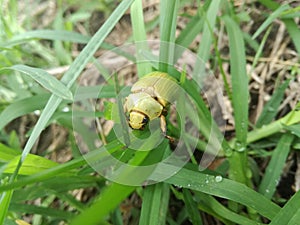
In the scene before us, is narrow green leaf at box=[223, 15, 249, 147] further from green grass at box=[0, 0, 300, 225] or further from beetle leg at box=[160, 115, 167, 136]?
beetle leg at box=[160, 115, 167, 136]

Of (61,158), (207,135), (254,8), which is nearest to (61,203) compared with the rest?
(61,158)

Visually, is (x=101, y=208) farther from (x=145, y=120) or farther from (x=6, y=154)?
(x=6, y=154)

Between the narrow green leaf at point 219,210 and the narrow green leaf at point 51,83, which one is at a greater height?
the narrow green leaf at point 51,83

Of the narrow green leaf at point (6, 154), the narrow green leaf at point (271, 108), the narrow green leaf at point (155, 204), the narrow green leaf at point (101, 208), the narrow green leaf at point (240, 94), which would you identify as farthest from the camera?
the narrow green leaf at point (271, 108)

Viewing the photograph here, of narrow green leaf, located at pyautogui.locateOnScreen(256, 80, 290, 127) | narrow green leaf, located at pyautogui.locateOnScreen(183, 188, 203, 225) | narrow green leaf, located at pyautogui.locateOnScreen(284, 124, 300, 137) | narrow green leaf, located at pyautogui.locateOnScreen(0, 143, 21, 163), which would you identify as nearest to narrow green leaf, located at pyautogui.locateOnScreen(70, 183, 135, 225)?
narrow green leaf, located at pyautogui.locateOnScreen(183, 188, 203, 225)

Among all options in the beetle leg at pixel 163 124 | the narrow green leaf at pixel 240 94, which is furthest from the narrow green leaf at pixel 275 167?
the beetle leg at pixel 163 124

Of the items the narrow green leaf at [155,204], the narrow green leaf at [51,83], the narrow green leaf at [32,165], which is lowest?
the narrow green leaf at [155,204]

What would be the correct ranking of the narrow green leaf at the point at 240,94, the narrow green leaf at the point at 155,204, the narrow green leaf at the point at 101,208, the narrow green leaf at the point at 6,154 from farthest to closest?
the narrow green leaf at the point at 240,94, the narrow green leaf at the point at 6,154, the narrow green leaf at the point at 155,204, the narrow green leaf at the point at 101,208

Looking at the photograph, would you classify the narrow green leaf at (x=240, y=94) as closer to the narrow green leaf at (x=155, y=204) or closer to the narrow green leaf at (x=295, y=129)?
the narrow green leaf at (x=295, y=129)

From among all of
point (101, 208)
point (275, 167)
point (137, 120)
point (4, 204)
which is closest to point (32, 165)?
point (4, 204)
